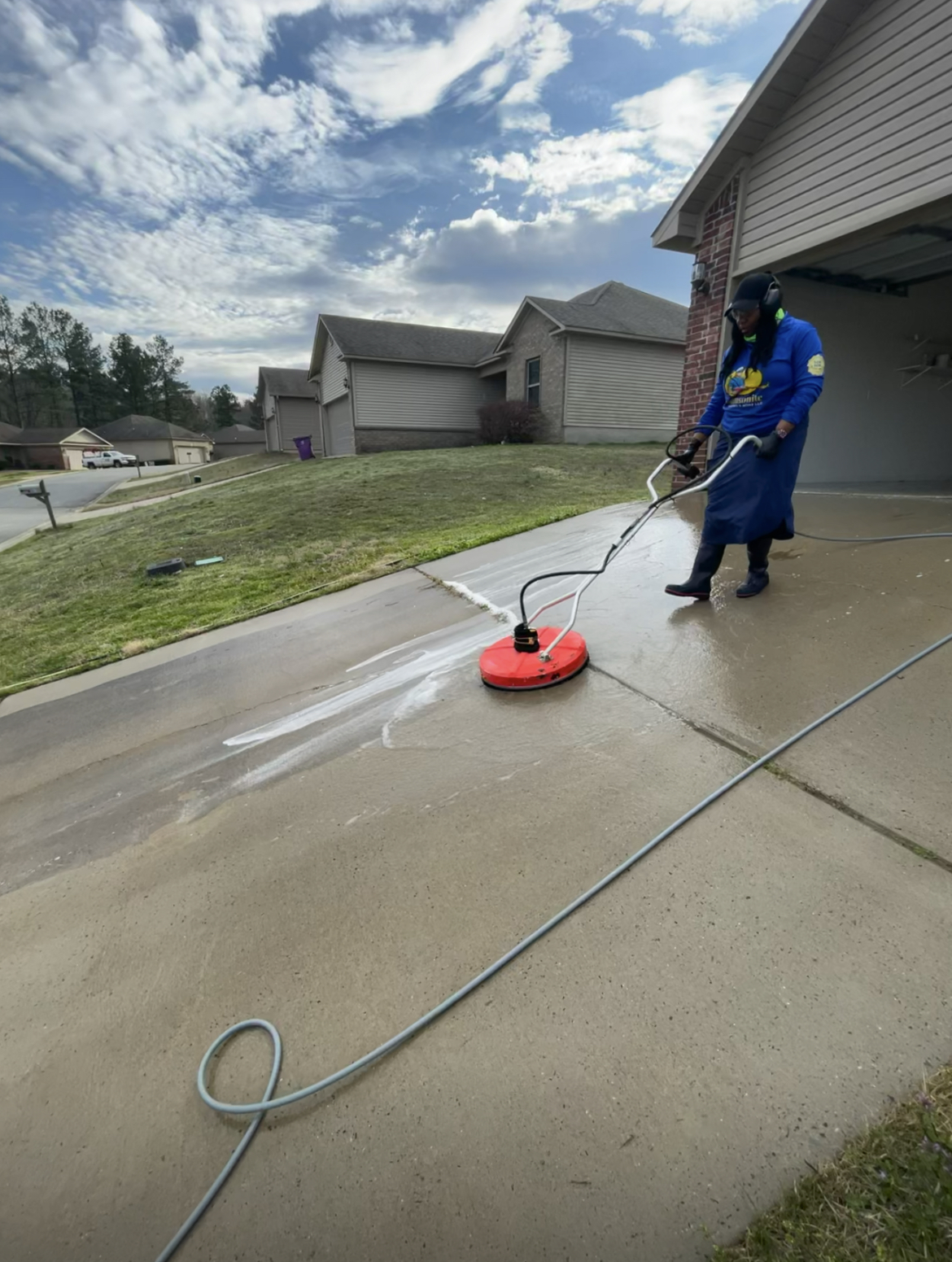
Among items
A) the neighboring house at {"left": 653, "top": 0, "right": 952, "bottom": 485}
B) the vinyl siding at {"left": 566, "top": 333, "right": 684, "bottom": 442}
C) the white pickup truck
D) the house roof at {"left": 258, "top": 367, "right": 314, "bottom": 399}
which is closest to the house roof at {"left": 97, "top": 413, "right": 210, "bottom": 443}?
the white pickup truck

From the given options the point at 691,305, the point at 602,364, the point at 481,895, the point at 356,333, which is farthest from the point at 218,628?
the point at 356,333

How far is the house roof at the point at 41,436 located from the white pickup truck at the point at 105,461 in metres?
1.78

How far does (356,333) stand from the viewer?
2189 cm

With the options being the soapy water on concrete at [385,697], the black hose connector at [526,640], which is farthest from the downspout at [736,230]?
the black hose connector at [526,640]

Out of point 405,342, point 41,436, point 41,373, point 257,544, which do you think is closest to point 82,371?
point 41,373

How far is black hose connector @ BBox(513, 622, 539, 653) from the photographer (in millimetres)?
3041

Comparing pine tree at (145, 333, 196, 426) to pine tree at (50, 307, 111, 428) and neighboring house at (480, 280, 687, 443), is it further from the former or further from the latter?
neighboring house at (480, 280, 687, 443)

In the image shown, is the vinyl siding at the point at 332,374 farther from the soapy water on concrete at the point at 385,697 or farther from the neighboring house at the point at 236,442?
the neighboring house at the point at 236,442

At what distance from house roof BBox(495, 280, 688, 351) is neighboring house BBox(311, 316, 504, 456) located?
6.86ft

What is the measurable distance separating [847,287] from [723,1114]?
8.52m

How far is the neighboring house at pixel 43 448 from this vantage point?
53.6 m

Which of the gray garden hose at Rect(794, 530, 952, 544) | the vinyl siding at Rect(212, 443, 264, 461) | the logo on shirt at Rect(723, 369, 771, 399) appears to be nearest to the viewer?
the logo on shirt at Rect(723, 369, 771, 399)

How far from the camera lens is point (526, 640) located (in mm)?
3057

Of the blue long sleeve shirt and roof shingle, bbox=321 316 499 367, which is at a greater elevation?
roof shingle, bbox=321 316 499 367
